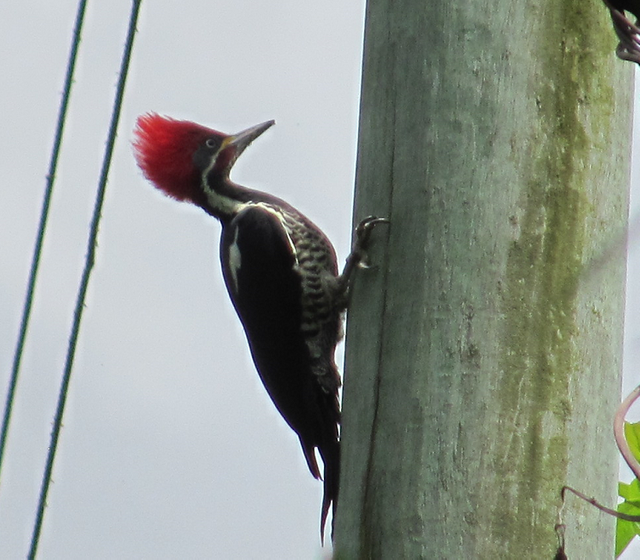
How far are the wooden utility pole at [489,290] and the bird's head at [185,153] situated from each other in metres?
2.61

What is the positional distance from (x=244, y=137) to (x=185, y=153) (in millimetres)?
285

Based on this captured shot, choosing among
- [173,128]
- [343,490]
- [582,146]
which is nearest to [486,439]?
[343,490]

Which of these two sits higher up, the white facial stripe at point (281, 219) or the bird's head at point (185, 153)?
the bird's head at point (185, 153)

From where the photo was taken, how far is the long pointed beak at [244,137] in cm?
478

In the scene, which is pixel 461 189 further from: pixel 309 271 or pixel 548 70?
pixel 309 271

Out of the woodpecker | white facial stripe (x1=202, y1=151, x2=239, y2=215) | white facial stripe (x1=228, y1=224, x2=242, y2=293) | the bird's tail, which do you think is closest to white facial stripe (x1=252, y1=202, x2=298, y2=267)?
the woodpecker

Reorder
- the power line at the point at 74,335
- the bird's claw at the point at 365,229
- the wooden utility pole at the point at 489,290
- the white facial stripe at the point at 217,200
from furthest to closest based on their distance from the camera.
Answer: the white facial stripe at the point at 217,200
the power line at the point at 74,335
the bird's claw at the point at 365,229
the wooden utility pole at the point at 489,290

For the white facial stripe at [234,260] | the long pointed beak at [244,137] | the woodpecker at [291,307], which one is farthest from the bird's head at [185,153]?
the white facial stripe at [234,260]

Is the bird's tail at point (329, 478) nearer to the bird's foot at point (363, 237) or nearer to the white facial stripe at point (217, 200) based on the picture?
the bird's foot at point (363, 237)

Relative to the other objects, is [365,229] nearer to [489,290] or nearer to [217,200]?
[489,290]

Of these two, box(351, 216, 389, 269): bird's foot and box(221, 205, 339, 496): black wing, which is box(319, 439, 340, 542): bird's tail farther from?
box(351, 216, 389, 269): bird's foot

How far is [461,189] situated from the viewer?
6.47 ft

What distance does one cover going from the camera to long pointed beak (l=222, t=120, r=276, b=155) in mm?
4777

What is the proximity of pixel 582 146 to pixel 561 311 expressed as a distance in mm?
342
